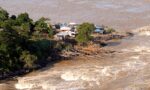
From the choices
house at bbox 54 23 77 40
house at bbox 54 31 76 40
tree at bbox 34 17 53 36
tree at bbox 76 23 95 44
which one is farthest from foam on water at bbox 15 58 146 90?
tree at bbox 34 17 53 36

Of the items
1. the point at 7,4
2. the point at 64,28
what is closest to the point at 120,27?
the point at 64,28

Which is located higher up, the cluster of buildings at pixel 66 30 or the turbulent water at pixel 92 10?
the turbulent water at pixel 92 10

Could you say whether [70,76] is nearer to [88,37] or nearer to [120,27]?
[88,37]

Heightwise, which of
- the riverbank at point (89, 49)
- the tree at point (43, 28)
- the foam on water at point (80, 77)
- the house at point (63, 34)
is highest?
the tree at point (43, 28)

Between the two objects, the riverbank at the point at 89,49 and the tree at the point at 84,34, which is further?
the tree at the point at 84,34

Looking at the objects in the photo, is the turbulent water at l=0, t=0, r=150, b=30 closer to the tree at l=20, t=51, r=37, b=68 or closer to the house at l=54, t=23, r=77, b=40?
the house at l=54, t=23, r=77, b=40

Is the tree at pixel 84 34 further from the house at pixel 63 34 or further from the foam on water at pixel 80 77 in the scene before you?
the foam on water at pixel 80 77

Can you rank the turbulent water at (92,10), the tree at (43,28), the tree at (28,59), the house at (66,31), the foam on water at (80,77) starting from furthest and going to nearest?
the turbulent water at (92,10)
the house at (66,31)
the tree at (43,28)
the tree at (28,59)
the foam on water at (80,77)

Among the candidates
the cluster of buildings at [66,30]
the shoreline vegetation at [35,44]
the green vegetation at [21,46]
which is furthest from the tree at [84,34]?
the green vegetation at [21,46]

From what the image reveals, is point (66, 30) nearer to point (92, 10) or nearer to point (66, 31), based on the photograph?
point (66, 31)
